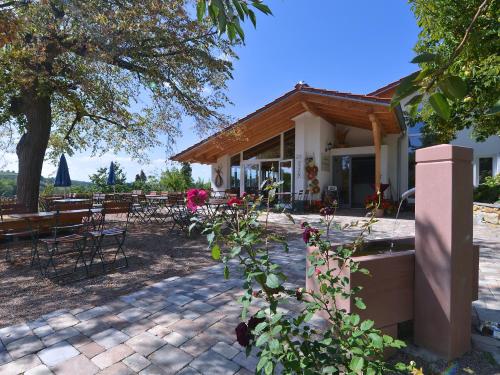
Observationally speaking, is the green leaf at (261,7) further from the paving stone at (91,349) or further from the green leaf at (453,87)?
the paving stone at (91,349)

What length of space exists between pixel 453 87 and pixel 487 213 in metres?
10.9

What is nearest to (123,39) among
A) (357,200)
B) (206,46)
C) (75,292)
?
(206,46)

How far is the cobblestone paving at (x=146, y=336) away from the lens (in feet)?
7.22

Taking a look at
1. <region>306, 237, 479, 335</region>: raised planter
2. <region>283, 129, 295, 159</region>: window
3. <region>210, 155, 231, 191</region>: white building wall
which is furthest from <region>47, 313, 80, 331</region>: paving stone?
<region>210, 155, 231, 191</region>: white building wall

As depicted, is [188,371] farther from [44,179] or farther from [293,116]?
[44,179]

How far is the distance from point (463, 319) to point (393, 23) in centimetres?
1073

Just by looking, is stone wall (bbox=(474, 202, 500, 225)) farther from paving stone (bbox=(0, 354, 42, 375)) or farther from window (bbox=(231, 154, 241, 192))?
paving stone (bbox=(0, 354, 42, 375))

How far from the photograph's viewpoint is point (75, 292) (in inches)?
146

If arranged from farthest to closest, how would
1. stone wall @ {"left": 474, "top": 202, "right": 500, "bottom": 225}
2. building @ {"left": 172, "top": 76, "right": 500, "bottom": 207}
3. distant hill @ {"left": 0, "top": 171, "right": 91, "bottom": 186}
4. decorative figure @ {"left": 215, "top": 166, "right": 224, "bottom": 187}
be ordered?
decorative figure @ {"left": 215, "top": 166, "right": 224, "bottom": 187}
distant hill @ {"left": 0, "top": 171, "right": 91, "bottom": 186}
building @ {"left": 172, "top": 76, "right": 500, "bottom": 207}
stone wall @ {"left": 474, "top": 202, "right": 500, "bottom": 225}

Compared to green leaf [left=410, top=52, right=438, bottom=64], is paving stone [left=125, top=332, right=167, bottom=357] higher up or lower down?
lower down

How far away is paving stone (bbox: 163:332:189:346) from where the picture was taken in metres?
2.50

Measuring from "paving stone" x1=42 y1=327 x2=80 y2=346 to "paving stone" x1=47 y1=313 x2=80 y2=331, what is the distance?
85mm

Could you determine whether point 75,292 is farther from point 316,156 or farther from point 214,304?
point 316,156

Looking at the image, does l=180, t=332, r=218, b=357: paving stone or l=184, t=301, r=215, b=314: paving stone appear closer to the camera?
l=180, t=332, r=218, b=357: paving stone
